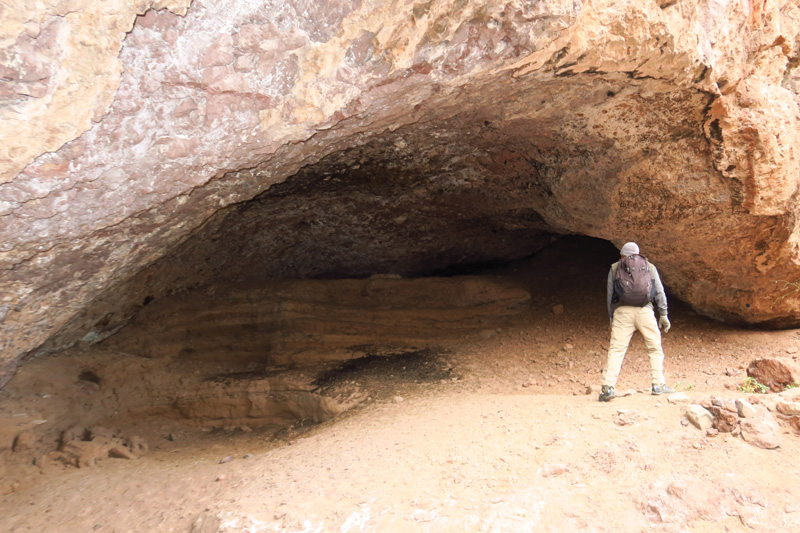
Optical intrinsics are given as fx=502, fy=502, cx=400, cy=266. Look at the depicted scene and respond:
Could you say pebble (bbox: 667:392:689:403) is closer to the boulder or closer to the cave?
the cave

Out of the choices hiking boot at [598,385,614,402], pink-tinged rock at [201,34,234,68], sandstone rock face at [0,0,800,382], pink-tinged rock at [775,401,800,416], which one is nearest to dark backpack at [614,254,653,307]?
hiking boot at [598,385,614,402]

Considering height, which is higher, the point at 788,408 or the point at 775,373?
the point at 788,408

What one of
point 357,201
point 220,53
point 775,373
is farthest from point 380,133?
point 775,373

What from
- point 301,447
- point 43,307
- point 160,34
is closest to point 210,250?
point 43,307

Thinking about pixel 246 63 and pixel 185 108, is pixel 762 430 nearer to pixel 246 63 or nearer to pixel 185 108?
pixel 246 63

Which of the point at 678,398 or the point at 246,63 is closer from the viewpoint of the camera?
the point at 246,63

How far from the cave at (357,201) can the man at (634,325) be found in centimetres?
47

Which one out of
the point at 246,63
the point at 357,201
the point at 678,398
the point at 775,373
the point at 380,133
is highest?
the point at 246,63

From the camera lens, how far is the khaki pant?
3449mm

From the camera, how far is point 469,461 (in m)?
2.84

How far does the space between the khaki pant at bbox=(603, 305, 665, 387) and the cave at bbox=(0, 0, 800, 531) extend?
19.0 inches

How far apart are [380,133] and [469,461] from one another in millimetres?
2521

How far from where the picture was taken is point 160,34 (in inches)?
88.5

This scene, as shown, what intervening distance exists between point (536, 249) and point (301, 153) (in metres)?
4.58
